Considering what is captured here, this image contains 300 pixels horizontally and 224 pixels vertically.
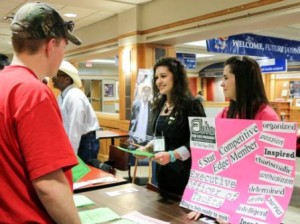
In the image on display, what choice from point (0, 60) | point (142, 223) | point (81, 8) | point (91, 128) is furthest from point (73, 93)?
point (81, 8)

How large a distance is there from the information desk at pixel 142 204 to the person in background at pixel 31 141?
72 cm

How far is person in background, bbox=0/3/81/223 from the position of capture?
81 centimetres

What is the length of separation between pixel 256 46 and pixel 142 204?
547cm

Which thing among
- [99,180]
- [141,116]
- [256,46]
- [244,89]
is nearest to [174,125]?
[244,89]

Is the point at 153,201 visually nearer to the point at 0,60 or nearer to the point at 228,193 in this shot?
the point at 228,193

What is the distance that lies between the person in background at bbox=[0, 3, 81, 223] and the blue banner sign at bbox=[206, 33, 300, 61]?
5059 mm

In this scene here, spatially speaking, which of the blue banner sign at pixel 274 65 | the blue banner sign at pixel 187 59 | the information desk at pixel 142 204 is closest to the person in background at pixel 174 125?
the information desk at pixel 142 204

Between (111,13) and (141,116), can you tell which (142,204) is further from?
(111,13)

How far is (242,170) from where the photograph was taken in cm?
144

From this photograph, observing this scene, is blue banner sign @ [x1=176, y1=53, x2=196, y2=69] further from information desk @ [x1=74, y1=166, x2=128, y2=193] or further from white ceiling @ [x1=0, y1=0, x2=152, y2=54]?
information desk @ [x1=74, y1=166, x2=128, y2=193]

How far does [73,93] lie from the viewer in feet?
9.66

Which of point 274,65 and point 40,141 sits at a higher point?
point 274,65

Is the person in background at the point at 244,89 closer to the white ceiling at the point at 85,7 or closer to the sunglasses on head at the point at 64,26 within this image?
the sunglasses on head at the point at 64,26

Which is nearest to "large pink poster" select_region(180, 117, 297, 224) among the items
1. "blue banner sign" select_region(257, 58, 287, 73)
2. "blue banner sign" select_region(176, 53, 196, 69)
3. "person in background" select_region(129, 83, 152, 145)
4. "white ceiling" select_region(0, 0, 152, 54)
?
"person in background" select_region(129, 83, 152, 145)
